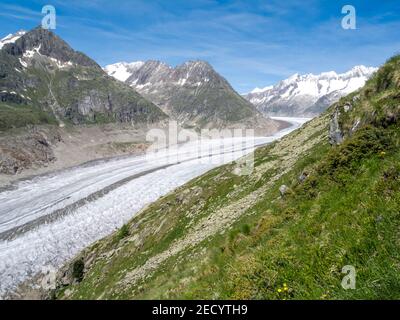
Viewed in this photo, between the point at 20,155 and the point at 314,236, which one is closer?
the point at 314,236

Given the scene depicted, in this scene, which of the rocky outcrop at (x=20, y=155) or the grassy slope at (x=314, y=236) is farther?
the rocky outcrop at (x=20, y=155)

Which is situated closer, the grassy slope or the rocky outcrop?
the grassy slope

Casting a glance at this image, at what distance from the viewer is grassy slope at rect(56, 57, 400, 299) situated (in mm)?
9062

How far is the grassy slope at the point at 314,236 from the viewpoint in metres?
9.06

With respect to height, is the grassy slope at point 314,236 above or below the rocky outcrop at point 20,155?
above

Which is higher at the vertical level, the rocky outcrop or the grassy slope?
the grassy slope

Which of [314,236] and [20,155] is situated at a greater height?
[314,236]

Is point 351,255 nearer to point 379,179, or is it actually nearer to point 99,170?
point 379,179

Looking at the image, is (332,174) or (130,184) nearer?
(332,174)

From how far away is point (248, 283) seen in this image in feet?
35.2

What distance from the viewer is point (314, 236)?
11.6m
